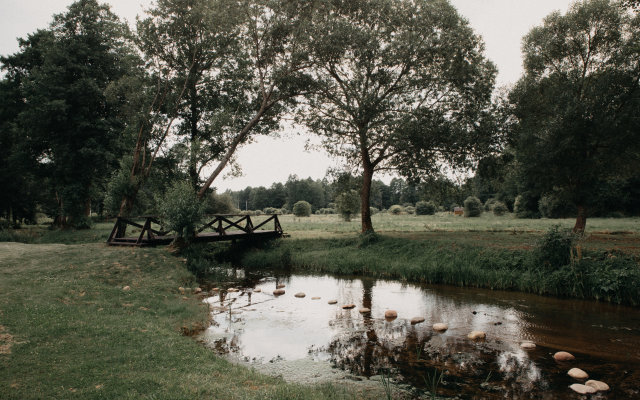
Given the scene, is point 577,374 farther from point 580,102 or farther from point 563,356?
point 580,102

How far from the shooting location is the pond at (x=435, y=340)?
20.3 ft

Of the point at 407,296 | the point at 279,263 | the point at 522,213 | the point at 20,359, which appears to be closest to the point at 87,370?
the point at 20,359

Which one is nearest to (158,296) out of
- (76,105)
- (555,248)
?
(555,248)

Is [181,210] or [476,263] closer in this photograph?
[476,263]

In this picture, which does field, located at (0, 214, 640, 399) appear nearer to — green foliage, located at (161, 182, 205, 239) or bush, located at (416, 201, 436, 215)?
green foliage, located at (161, 182, 205, 239)

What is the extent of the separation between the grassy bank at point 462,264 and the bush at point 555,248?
9 centimetres

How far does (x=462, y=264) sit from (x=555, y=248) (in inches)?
133

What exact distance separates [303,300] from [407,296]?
3820 millimetres

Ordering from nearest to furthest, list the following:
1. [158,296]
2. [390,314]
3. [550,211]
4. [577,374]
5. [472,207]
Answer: [577,374] → [390,314] → [158,296] → [550,211] → [472,207]

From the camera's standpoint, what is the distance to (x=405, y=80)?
19.5 metres

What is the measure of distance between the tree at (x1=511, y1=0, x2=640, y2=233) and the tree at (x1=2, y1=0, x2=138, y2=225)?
88.5 ft

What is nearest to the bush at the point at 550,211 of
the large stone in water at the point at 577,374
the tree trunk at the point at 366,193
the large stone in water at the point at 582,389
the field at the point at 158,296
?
the field at the point at 158,296

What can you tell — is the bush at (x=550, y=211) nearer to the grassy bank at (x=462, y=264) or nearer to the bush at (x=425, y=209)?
the bush at (x=425, y=209)

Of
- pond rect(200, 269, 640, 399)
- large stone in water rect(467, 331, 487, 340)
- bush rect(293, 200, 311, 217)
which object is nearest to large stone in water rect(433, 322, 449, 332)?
pond rect(200, 269, 640, 399)
